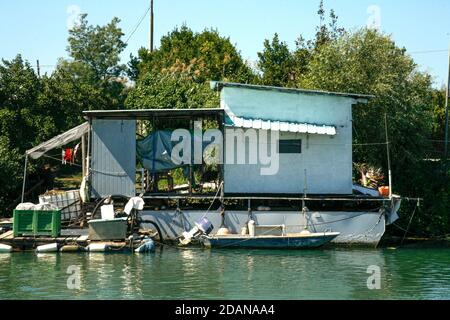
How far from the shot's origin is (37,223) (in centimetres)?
2553

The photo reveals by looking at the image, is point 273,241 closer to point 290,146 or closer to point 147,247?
point 290,146

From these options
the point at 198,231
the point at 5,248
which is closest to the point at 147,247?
the point at 198,231

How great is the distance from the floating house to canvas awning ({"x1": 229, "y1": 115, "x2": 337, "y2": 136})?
0.12ft

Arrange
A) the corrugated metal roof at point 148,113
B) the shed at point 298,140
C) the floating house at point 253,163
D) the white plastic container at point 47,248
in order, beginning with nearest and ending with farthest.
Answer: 1. the white plastic container at point 47,248
2. the corrugated metal roof at point 148,113
3. the floating house at point 253,163
4. the shed at point 298,140

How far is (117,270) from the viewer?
2166cm

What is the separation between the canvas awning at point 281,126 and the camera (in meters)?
28.0

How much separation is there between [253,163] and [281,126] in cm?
181

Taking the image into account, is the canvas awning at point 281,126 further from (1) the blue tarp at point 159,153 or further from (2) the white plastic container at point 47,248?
(2) the white plastic container at point 47,248

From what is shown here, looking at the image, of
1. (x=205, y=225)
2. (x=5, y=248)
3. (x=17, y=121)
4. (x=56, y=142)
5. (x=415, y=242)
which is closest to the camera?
(x=5, y=248)

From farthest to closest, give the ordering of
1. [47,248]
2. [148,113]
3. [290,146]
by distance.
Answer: [290,146] → [148,113] → [47,248]

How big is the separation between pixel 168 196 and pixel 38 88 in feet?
35.2

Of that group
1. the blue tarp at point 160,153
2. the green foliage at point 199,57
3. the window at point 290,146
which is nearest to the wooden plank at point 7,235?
the blue tarp at point 160,153

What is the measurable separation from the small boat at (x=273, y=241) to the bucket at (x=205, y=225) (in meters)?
0.50
